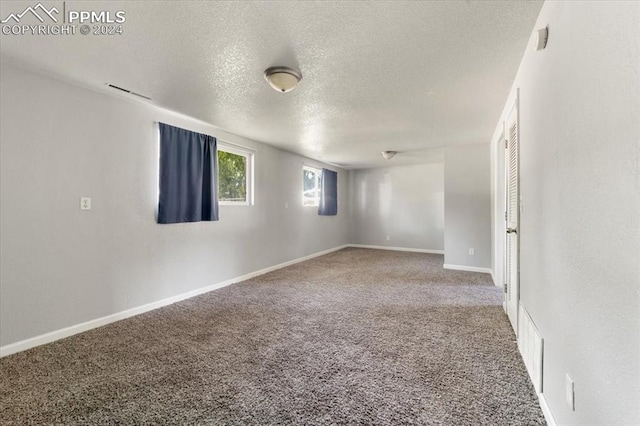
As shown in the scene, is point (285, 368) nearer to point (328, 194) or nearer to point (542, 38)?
point (542, 38)

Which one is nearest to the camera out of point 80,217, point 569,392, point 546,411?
point 569,392

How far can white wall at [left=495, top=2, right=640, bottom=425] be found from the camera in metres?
0.82

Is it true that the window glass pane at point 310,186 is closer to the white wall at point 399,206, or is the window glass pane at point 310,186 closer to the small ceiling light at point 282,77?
the white wall at point 399,206

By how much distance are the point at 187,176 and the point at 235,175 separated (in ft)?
3.25

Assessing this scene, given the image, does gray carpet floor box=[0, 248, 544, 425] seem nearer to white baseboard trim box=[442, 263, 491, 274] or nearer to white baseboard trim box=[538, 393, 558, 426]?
white baseboard trim box=[538, 393, 558, 426]

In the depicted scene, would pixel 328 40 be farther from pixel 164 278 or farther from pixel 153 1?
pixel 164 278

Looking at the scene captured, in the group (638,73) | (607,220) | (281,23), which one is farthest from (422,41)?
(607,220)

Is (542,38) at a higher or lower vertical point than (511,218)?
higher

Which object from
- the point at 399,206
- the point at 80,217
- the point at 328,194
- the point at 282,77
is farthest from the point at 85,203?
the point at 399,206

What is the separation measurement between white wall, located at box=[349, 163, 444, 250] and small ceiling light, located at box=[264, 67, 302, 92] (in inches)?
225

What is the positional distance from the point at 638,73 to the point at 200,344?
113 inches

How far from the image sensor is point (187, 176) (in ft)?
12.1

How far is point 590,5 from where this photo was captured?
1.06m

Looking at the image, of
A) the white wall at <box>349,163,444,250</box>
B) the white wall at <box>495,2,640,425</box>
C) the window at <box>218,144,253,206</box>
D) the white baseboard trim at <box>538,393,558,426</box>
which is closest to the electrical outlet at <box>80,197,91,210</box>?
the window at <box>218,144,253,206</box>
